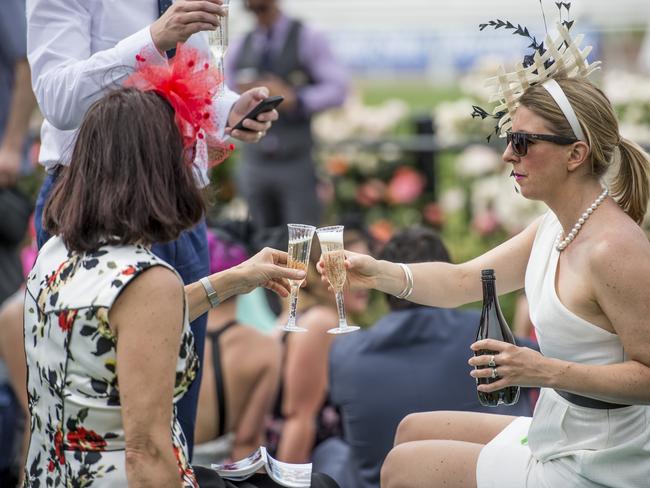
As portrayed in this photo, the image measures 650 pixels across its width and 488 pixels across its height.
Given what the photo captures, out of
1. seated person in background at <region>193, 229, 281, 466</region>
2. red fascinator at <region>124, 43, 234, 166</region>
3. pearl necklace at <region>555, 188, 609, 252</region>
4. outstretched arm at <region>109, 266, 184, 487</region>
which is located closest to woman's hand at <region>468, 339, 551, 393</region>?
pearl necklace at <region>555, 188, 609, 252</region>

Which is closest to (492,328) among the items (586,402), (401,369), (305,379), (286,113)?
(586,402)

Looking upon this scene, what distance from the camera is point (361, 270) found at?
3457 mm

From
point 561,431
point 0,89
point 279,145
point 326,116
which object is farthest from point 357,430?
point 326,116

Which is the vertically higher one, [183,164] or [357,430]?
[183,164]

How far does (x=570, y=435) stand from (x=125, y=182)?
1370 millimetres

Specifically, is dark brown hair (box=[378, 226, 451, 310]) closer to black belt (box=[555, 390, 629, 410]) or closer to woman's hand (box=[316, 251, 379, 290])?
woman's hand (box=[316, 251, 379, 290])

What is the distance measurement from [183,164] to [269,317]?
11.9 ft

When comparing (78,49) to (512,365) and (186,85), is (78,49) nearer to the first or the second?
(186,85)

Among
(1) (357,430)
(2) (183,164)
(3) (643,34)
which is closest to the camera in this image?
(2) (183,164)

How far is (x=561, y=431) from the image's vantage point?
3010 mm

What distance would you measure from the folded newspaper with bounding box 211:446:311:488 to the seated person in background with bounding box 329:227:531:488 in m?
0.97

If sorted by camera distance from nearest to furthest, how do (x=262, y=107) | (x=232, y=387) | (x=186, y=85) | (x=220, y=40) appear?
(x=186, y=85) < (x=220, y=40) < (x=262, y=107) < (x=232, y=387)

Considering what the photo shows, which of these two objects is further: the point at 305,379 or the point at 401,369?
the point at 305,379

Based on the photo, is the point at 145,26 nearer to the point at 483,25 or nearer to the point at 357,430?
the point at 483,25
